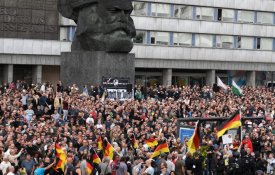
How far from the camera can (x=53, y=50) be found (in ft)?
204

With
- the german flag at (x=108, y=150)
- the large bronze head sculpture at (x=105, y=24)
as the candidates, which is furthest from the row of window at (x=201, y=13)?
the german flag at (x=108, y=150)

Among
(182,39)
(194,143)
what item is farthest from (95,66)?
(182,39)

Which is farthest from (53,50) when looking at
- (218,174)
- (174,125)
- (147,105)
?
(218,174)

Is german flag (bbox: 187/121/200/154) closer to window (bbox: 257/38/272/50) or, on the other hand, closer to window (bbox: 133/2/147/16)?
window (bbox: 133/2/147/16)

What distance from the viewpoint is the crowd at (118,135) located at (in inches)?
877

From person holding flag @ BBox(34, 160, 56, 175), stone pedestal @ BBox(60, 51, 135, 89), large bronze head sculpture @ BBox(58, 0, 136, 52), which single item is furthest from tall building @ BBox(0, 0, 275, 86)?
person holding flag @ BBox(34, 160, 56, 175)

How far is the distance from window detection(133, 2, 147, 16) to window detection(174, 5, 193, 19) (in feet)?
11.6

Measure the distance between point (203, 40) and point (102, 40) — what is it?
3160 cm

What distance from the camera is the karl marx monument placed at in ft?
133

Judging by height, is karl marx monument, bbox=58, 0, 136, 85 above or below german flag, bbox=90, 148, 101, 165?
above

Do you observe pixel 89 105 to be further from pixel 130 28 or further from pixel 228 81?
pixel 228 81

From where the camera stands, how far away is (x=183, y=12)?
70312mm

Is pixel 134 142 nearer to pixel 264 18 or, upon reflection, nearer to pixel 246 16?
pixel 246 16

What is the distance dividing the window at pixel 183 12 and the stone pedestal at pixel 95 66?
2881 cm
